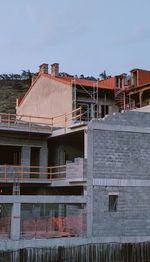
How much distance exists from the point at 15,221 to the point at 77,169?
516 centimetres

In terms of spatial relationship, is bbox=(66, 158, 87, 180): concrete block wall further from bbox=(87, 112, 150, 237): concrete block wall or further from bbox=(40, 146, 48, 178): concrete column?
bbox=(40, 146, 48, 178): concrete column

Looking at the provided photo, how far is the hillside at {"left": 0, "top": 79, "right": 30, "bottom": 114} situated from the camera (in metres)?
76.7

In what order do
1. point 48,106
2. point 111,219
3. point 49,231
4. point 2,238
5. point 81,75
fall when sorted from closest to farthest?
point 2,238 → point 49,231 → point 111,219 → point 48,106 → point 81,75

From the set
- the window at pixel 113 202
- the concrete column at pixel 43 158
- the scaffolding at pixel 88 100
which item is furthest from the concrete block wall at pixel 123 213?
the scaffolding at pixel 88 100

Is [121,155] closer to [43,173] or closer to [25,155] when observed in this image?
[43,173]

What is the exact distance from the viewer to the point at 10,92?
87.7m

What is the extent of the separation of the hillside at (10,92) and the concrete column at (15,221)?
4992 cm

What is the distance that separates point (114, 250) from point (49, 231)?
365cm

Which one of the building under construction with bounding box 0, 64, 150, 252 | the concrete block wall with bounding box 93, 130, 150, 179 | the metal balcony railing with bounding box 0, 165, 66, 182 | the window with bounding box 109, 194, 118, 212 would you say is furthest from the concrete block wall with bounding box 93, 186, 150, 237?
the metal balcony railing with bounding box 0, 165, 66, 182

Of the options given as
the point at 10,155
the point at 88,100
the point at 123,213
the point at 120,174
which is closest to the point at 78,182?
the point at 120,174

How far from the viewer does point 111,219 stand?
2694 cm

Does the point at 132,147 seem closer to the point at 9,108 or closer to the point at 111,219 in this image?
the point at 111,219

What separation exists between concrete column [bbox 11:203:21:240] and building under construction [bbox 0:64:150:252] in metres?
0.05

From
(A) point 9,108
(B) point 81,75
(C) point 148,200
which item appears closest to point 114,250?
(C) point 148,200
